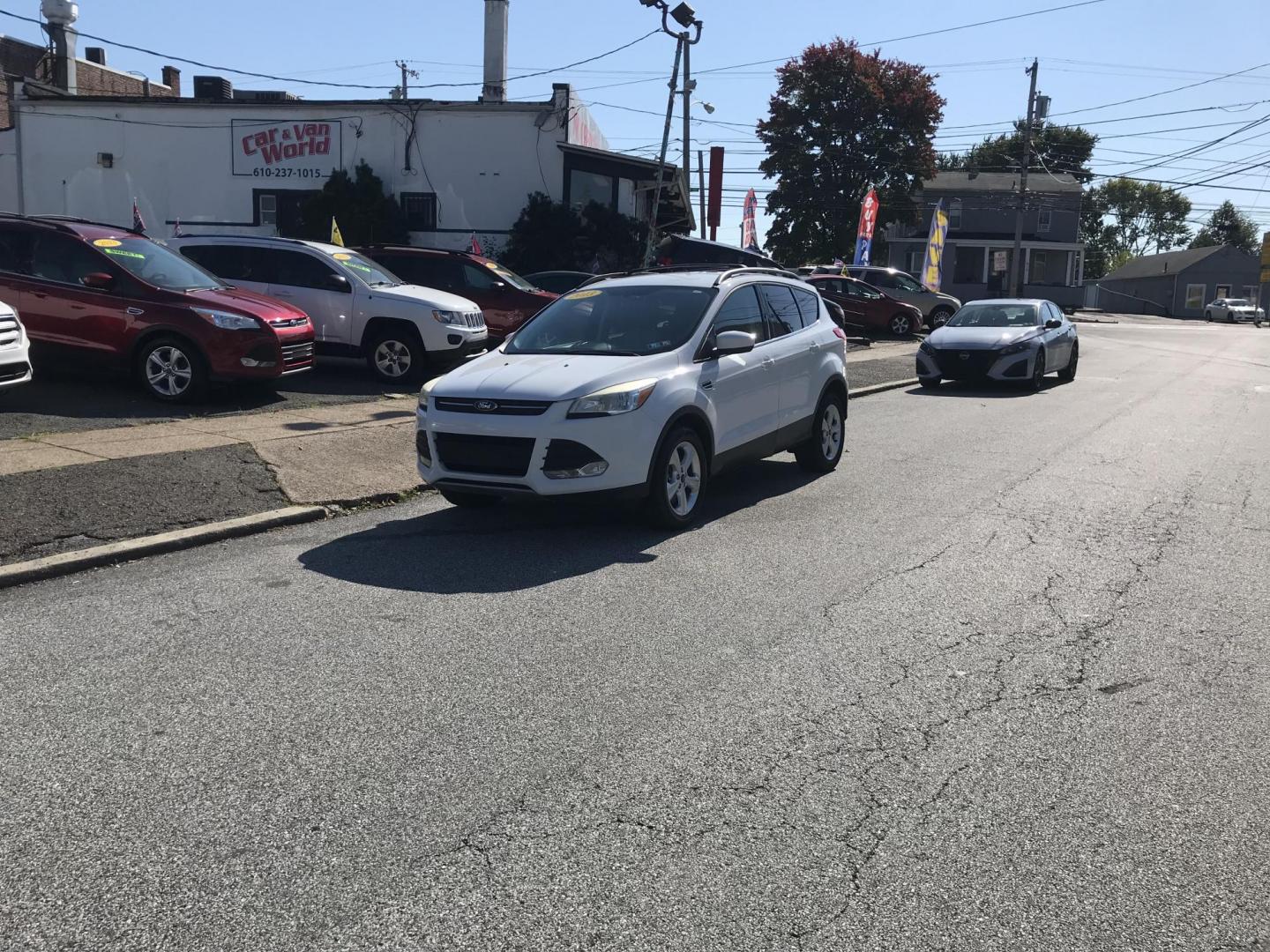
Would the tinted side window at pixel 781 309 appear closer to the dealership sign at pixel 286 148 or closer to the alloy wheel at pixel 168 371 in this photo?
the alloy wheel at pixel 168 371

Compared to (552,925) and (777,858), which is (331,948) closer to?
(552,925)

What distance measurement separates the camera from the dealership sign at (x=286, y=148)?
99.2 feet

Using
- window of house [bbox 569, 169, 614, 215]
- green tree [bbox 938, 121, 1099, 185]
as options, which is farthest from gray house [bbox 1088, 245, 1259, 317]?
window of house [bbox 569, 169, 614, 215]

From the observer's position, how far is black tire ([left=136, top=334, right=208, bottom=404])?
484 inches

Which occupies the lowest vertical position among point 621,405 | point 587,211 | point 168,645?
point 168,645

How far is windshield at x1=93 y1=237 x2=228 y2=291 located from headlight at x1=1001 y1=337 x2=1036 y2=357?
12090 millimetres

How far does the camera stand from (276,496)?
29.3 feet

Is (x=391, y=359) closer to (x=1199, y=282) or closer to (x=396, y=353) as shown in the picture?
(x=396, y=353)

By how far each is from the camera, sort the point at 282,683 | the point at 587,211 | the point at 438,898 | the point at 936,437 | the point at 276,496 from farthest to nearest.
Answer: the point at 587,211, the point at 936,437, the point at 276,496, the point at 282,683, the point at 438,898

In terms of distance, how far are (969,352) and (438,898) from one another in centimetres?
1721

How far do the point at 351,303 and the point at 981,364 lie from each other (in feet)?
Answer: 33.2

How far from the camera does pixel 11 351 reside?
1062 cm

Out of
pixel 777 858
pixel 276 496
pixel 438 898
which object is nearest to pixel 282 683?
pixel 438 898

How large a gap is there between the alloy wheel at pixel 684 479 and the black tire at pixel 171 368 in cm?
640
